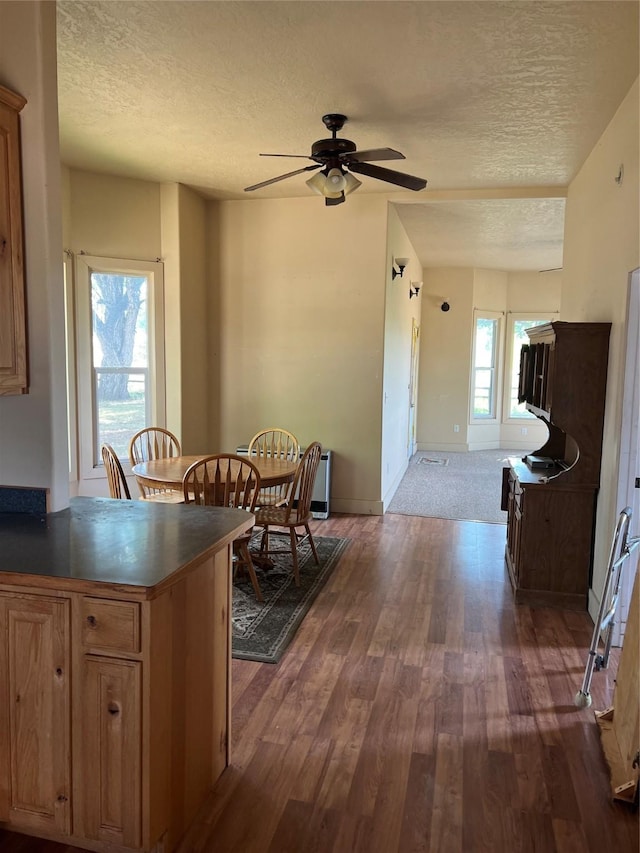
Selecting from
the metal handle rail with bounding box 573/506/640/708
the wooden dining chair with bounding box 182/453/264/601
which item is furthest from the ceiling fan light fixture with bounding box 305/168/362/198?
the metal handle rail with bounding box 573/506/640/708

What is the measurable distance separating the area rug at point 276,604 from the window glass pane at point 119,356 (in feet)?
6.31

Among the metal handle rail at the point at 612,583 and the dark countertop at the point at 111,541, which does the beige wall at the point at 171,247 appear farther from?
the metal handle rail at the point at 612,583

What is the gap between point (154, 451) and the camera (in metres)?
4.97

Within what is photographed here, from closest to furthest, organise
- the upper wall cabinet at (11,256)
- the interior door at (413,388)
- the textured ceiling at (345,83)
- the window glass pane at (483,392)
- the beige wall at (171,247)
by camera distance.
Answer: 1. the upper wall cabinet at (11,256)
2. the textured ceiling at (345,83)
3. the beige wall at (171,247)
4. the interior door at (413,388)
5. the window glass pane at (483,392)

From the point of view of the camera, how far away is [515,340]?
9.83m

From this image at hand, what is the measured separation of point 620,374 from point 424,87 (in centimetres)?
186


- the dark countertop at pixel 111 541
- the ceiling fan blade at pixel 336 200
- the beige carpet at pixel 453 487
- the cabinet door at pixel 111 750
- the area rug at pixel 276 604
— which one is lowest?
the area rug at pixel 276 604

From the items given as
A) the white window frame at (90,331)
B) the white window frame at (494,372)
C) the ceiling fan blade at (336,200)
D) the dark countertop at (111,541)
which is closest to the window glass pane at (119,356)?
the white window frame at (90,331)

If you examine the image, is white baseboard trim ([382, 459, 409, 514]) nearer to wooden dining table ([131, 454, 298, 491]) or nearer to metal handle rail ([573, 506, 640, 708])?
wooden dining table ([131, 454, 298, 491])

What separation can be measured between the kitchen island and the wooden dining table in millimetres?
1809

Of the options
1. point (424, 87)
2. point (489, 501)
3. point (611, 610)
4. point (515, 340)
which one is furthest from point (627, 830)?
point (515, 340)

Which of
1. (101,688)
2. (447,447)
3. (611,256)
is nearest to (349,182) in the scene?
(611,256)

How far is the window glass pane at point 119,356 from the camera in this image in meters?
4.98

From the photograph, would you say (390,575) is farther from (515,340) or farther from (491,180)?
(515,340)
